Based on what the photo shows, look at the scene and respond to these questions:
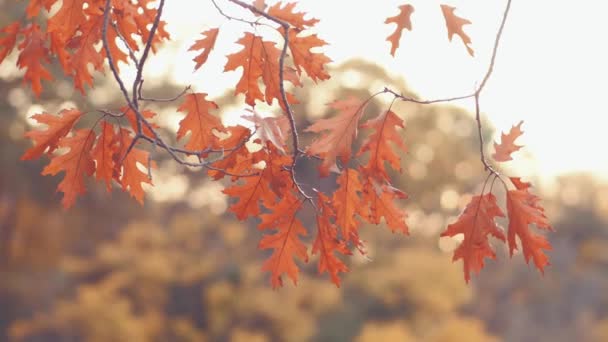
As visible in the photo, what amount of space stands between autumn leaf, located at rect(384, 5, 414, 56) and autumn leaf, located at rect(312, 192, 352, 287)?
0.26 m

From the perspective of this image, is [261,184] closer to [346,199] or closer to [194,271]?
[346,199]

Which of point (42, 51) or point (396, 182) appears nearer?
point (42, 51)

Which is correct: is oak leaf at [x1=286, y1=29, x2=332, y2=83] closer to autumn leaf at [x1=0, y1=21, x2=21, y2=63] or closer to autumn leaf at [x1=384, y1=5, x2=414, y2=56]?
autumn leaf at [x1=384, y1=5, x2=414, y2=56]

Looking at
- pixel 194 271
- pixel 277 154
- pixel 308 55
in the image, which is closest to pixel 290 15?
pixel 308 55

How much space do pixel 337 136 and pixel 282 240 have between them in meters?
0.26

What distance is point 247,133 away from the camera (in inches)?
44.8

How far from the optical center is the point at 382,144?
106 centimetres

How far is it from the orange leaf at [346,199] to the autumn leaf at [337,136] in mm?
89

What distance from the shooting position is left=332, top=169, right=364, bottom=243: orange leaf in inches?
43.0

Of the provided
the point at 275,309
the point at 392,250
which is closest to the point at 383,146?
the point at 275,309

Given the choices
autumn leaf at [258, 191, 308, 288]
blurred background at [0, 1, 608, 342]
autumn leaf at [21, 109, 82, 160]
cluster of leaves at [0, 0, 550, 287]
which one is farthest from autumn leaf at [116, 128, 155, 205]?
blurred background at [0, 1, 608, 342]

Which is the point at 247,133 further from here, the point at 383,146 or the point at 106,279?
the point at 106,279

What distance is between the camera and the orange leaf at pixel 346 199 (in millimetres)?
1092

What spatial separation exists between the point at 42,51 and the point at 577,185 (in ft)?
50.7
